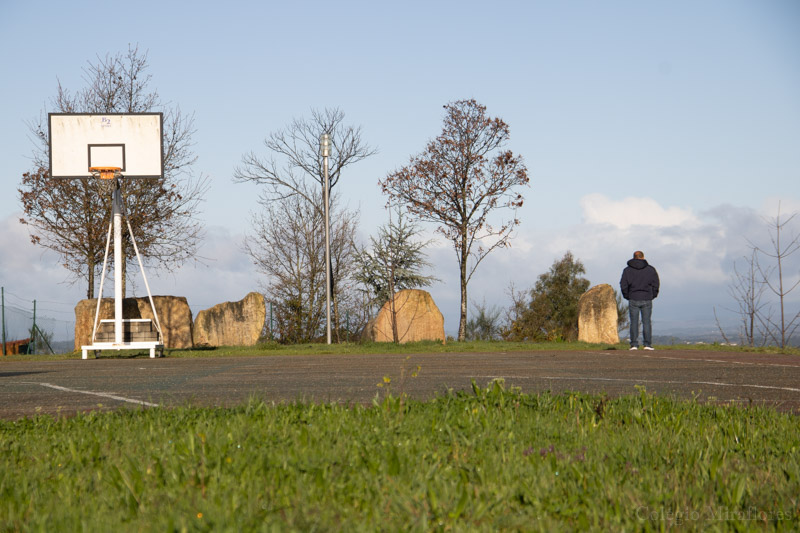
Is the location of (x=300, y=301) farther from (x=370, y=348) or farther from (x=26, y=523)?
(x=26, y=523)

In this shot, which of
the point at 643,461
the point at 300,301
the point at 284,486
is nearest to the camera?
the point at 284,486

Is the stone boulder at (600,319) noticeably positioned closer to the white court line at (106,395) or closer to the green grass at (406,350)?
the green grass at (406,350)

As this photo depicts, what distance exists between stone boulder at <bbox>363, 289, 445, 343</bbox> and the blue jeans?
6.17 m

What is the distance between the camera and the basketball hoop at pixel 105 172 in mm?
18281

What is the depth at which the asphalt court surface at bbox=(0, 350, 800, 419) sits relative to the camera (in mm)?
7188

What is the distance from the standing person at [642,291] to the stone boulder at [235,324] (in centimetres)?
1173

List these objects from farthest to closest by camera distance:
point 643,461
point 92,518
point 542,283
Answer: point 542,283 → point 643,461 → point 92,518

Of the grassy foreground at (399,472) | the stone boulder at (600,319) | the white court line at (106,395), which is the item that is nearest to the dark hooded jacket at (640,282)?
the stone boulder at (600,319)

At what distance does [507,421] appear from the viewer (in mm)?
4820

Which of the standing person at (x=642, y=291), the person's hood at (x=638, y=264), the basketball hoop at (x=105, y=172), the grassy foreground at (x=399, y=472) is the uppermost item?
the basketball hoop at (x=105, y=172)

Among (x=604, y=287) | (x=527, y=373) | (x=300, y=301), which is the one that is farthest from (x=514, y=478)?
(x=300, y=301)

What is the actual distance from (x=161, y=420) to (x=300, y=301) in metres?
22.9

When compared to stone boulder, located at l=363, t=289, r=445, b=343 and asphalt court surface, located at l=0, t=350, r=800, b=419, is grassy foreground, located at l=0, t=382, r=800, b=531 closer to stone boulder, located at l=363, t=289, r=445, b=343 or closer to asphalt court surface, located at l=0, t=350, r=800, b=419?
asphalt court surface, located at l=0, t=350, r=800, b=419

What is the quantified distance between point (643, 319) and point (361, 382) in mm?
11851
